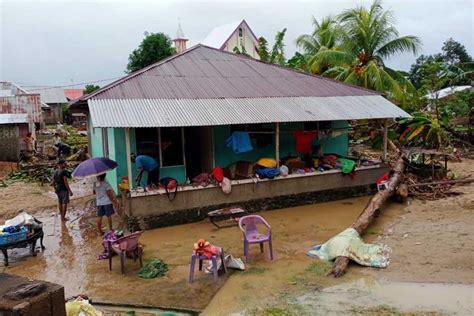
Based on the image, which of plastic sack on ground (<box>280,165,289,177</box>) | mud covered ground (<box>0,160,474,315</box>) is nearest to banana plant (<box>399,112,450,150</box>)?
mud covered ground (<box>0,160,474,315</box>)

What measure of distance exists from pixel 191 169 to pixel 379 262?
6.63 metres

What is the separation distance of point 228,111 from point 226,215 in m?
2.80

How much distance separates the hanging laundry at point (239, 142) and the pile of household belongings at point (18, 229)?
5255mm

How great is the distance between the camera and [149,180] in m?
11.0

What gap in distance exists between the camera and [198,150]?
42.6 ft

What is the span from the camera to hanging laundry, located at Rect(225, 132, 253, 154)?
11719 mm

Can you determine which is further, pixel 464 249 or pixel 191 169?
pixel 191 169

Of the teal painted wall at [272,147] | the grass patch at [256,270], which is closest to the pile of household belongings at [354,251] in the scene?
the grass patch at [256,270]

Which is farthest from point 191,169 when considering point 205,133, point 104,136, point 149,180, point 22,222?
point 22,222

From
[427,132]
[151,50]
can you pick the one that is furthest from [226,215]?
[151,50]

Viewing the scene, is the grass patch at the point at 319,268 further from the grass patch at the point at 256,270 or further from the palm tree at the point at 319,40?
the palm tree at the point at 319,40

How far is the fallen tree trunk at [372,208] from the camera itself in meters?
7.27

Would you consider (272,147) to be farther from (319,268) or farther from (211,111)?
(319,268)

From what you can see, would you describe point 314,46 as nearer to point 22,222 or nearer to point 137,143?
point 137,143
